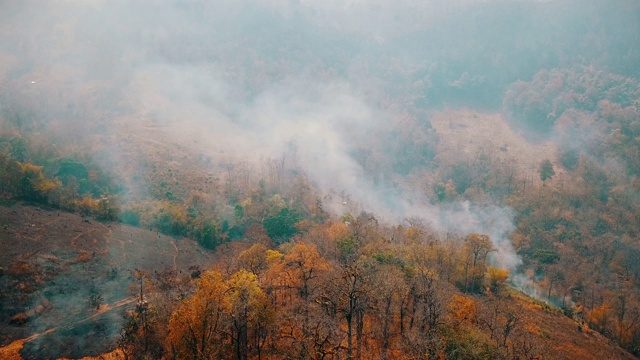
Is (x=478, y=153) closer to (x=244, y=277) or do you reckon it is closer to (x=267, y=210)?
(x=267, y=210)

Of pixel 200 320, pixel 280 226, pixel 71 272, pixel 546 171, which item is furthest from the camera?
pixel 546 171

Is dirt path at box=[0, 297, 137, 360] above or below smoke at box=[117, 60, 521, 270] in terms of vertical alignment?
below

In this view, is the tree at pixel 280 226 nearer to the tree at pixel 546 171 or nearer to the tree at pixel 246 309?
the tree at pixel 246 309

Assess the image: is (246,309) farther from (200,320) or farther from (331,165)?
(331,165)

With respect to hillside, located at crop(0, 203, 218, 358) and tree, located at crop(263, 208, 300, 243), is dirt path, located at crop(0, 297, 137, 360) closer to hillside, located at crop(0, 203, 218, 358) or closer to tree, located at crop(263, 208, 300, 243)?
hillside, located at crop(0, 203, 218, 358)

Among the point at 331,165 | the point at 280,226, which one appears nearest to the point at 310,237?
the point at 280,226

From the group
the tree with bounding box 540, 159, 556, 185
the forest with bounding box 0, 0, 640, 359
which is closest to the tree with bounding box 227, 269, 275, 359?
the forest with bounding box 0, 0, 640, 359

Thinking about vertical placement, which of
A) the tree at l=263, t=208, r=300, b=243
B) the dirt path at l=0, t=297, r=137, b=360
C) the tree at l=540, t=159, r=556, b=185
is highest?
the tree at l=540, t=159, r=556, b=185

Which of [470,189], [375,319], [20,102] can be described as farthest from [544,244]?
[20,102]

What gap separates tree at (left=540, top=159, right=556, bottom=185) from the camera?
16907 cm

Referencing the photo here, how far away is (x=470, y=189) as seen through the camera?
167 meters

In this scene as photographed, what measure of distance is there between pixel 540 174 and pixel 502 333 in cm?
13916

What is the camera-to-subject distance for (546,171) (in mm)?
170375

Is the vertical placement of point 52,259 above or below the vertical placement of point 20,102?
below
